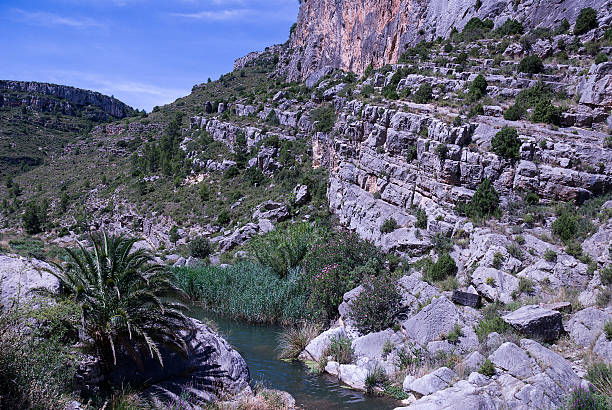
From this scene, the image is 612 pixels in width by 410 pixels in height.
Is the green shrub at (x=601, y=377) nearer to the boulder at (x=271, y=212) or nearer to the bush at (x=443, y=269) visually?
the bush at (x=443, y=269)

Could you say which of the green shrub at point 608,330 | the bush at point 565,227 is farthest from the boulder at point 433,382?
the bush at point 565,227

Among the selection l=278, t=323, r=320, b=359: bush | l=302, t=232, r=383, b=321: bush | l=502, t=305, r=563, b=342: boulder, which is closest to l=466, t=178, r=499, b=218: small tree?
l=302, t=232, r=383, b=321: bush

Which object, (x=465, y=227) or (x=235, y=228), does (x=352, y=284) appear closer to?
(x=465, y=227)

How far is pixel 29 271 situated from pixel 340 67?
50.4m

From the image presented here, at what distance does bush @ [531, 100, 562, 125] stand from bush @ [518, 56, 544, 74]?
192 inches

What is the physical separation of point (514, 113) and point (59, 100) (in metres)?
123

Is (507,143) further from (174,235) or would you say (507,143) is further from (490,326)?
(174,235)

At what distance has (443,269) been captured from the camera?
1694 centimetres

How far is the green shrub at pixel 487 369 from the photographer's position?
10.9 meters

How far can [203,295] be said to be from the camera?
23.3 metres

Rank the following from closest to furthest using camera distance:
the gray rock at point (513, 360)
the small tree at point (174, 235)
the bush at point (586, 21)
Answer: the gray rock at point (513, 360) → the bush at point (586, 21) → the small tree at point (174, 235)

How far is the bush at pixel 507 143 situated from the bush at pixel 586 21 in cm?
1191

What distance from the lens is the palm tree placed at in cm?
848

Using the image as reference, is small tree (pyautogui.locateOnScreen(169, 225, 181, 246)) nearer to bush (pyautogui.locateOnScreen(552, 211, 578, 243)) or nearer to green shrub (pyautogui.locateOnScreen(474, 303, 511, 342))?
green shrub (pyautogui.locateOnScreen(474, 303, 511, 342))
